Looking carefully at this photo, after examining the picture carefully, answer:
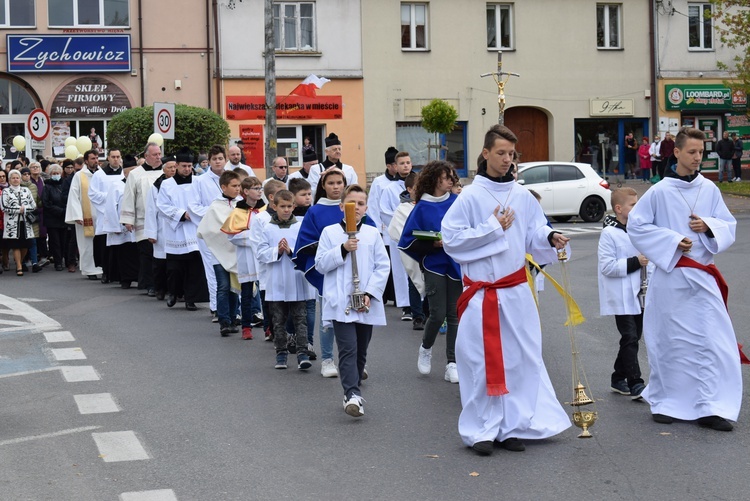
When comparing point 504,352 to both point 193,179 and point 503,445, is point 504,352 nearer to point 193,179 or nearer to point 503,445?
point 503,445

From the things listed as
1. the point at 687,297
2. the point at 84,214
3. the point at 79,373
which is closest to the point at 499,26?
the point at 84,214

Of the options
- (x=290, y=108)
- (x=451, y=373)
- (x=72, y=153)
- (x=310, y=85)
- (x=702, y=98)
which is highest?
(x=702, y=98)

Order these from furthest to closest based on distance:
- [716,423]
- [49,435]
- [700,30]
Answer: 1. [700,30]
2. [49,435]
3. [716,423]

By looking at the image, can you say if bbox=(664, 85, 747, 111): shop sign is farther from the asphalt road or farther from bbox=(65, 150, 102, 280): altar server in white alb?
the asphalt road

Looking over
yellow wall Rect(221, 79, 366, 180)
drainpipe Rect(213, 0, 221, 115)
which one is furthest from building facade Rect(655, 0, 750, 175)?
drainpipe Rect(213, 0, 221, 115)

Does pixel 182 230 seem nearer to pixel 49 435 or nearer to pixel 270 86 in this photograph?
pixel 49 435

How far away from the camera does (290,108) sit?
130 ft

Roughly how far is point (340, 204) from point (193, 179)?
222 inches

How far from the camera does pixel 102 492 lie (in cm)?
648

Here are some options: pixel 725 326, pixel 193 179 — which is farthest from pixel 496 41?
pixel 725 326

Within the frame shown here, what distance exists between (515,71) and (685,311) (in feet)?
113

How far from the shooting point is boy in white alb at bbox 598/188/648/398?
354 inches

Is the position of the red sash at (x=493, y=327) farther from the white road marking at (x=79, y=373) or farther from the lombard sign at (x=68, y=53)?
the lombard sign at (x=68, y=53)

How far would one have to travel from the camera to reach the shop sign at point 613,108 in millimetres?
42500
